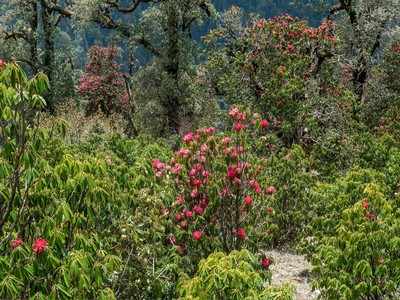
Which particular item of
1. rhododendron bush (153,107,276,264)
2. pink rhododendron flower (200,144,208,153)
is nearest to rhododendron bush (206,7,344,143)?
rhododendron bush (153,107,276,264)

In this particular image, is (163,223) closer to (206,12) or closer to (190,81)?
(190,81)

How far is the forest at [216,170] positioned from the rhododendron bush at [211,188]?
0.03m

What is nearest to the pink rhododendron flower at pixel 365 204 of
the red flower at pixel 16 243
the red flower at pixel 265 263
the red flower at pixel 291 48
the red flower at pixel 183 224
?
the red flower at pixel 265 263

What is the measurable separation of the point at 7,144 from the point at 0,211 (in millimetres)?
856

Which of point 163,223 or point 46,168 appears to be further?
point 163,223

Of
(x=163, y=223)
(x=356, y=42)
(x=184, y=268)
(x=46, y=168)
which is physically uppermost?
(x=356, y=42)

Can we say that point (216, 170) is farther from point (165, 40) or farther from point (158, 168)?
point (165, 40)

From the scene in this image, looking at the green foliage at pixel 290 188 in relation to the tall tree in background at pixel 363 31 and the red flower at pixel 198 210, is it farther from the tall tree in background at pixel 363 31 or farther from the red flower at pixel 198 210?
the tall tree in background at pixel 363 31

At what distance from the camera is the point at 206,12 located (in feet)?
93.5

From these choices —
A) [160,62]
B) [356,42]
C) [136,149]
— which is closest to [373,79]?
[356,42]

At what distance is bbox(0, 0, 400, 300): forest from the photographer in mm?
6125

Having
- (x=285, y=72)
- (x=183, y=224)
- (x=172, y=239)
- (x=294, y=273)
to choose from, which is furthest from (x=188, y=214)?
(x=285, y=72)

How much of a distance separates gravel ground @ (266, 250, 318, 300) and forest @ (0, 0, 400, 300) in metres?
0.05

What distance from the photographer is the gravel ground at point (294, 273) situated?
12.2 metres
